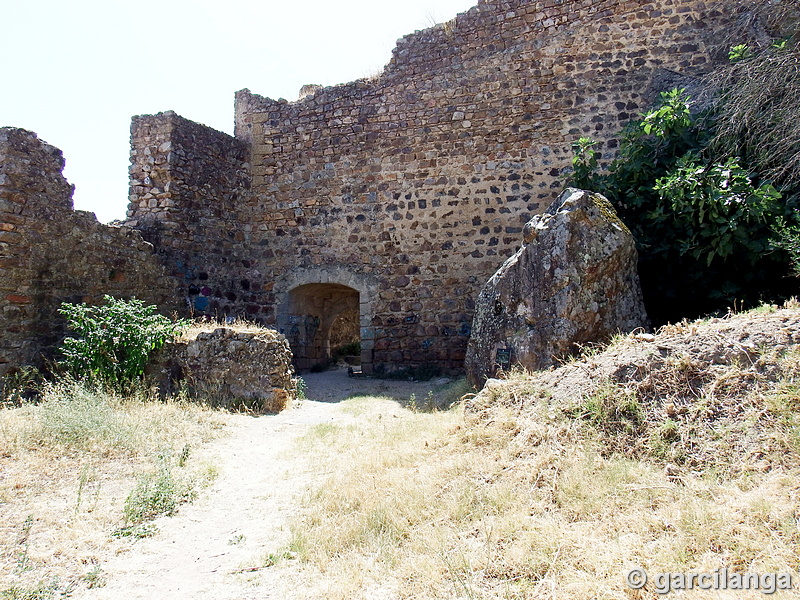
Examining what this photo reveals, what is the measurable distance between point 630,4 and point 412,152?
153 inches

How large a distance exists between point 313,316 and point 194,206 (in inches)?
116

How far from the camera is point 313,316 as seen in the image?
34.9 feet

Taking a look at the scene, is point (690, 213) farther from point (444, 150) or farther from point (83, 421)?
point (83, 421)

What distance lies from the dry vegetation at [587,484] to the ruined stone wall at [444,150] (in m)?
4.53

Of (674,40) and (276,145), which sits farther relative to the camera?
(276,145)

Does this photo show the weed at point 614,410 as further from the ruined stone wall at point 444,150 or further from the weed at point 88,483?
A: the ruined stone wall at point 444,150

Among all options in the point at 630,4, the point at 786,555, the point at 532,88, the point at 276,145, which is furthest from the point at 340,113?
the point at 786,555

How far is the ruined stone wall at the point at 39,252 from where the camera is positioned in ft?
20.4

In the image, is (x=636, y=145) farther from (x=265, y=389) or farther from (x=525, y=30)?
(x=265, y=389)

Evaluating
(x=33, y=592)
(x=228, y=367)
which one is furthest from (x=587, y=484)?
(x=228, y=367)

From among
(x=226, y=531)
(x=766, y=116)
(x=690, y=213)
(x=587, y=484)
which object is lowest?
(x=226, y=531)

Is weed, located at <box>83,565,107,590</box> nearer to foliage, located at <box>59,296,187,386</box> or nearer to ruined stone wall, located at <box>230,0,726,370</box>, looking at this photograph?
foliage, located at <box>59,296,187,386</box>

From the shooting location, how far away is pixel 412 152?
9219mm

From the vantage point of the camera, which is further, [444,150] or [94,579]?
[444,150]
